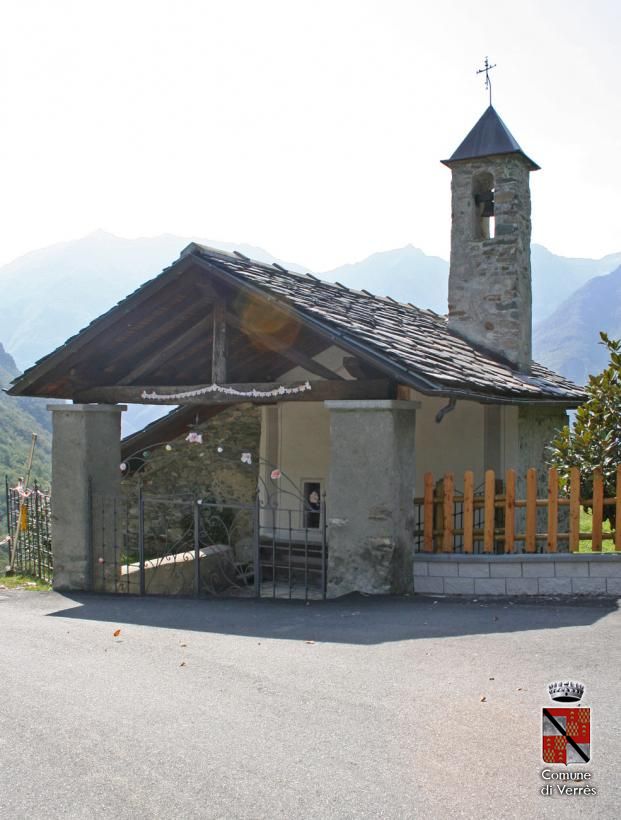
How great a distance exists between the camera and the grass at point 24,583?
1190 centimetres

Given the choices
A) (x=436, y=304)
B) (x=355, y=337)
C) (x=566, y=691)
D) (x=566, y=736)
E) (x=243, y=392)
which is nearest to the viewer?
(x=566, y=736)

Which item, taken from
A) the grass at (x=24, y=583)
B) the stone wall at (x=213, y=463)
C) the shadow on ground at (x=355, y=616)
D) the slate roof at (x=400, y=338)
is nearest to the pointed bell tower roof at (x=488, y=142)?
the slate roof at (x=400, y=338)

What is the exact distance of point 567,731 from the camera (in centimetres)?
465

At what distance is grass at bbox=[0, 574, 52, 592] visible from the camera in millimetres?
11898

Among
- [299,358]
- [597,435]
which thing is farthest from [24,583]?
[597,435]

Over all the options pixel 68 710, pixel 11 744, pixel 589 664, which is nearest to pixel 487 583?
pixel 589 664

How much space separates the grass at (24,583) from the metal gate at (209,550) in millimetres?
1020

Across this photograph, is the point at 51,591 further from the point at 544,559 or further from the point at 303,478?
the point at 544,559

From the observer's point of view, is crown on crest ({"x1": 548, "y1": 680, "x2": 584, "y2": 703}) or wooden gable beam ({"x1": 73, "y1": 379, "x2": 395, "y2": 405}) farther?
wooden gable beam ({"x1": 73, "y1": 379, "x2": 395, "y2": 405})

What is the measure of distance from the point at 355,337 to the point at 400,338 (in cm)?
161

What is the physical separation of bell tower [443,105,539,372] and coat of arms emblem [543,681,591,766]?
9708mm

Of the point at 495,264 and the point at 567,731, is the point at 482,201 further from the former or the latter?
the point at 567,731

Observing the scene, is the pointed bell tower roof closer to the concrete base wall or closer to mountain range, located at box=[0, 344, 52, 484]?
the concrete base wall

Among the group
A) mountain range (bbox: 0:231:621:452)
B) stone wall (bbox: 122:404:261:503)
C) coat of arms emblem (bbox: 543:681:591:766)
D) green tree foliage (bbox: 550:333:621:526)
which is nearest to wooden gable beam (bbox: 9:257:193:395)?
stone wall (bbox: 122:404:261:503)
